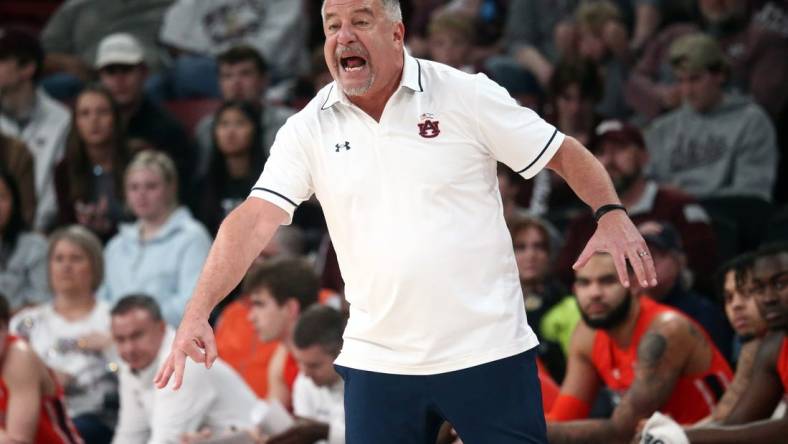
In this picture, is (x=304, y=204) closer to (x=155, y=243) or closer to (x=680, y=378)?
(x=155, y=243)

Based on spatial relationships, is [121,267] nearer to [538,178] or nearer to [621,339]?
[538,178]

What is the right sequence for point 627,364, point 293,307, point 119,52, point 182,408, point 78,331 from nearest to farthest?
1. point 627,364
2. point 182,408
3. point 293,307
4. point 78,331
5. point 119,52

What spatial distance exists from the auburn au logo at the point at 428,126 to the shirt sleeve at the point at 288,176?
323 mm

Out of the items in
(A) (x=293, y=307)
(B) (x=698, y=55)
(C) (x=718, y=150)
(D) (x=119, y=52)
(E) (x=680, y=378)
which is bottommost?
(E) (x=680, y=378)

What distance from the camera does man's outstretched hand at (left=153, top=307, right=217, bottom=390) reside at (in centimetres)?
374

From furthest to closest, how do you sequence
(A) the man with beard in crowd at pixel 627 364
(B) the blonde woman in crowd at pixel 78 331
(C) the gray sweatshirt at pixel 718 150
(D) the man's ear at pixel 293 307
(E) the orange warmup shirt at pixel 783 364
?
(C) the gray sweatshirt at pixel 718 150, (B) the blonde woman in crowd at pixel 78 331, (D) the man's ear at pixel 293 307, (A) the man with beard in crowd at pixel 627 364, (E) the orange warmup shirt at pixel 783 364

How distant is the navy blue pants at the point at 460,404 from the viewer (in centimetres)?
394

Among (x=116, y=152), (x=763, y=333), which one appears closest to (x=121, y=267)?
(x=116, y=152)

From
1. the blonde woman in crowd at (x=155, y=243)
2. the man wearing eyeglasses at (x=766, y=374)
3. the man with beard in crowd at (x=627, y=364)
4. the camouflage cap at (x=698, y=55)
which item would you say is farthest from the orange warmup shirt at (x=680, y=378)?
the blonde woman in crowd at (x=155, y=243)

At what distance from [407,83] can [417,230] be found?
16.5 inches

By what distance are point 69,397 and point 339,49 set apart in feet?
13.6

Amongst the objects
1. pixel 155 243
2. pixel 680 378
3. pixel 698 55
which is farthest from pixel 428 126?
pixel 155 243

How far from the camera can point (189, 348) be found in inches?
148

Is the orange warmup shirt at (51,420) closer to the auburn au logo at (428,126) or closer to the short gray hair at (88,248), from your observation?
the short gray hair at (88,248)
